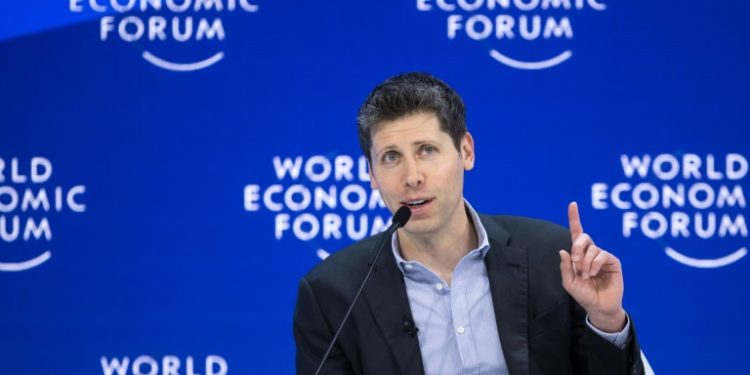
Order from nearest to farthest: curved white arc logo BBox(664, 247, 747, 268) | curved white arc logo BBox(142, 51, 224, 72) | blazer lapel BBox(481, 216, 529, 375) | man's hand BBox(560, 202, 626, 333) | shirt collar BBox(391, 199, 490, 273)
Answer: man's hand BBox(560, 202, 626, 333)
blazer lapel BBox(481, 216, 529, 375)
shirt collar BBox(391, 199, 490, 273)
curved white arc logo BBox(664, 247, 747, 268)
curved white arc logo BBox(142, 51, 224, 72)

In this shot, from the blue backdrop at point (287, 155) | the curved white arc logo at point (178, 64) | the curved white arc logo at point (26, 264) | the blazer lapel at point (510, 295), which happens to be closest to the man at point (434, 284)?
the blazer lapel at point (510, 295)

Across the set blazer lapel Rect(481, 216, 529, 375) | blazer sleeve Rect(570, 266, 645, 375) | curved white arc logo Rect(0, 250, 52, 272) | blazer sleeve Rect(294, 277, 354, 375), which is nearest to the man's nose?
blazer lapel Rect(481, 216, 529, 375)

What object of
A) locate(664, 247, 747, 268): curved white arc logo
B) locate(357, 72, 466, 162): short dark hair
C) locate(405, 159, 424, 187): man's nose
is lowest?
locate(664, 247, 747, 268): curved white arc logo

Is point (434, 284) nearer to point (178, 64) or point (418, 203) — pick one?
point (418, 203)

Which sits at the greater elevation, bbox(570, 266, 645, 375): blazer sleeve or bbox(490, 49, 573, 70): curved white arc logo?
bbox(490, 49, 573, 70): curved white arc logo

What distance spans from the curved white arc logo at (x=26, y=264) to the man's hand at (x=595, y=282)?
2.02m

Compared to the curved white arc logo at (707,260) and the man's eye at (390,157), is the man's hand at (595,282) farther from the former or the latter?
the curved white arc logo at (707,260)

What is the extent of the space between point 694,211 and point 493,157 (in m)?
0.68

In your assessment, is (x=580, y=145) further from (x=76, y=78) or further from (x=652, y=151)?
(x=76, y=78)

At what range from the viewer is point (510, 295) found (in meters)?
1.86

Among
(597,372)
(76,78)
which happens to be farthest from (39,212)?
(597,372)

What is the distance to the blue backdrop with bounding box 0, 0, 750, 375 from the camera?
9.50ft

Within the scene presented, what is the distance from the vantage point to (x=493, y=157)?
9.67 feet

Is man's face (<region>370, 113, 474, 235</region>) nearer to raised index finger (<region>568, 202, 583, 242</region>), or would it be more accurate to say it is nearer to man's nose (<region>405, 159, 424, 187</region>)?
man's nose (<region>405, 159, 424, 187</region>)
